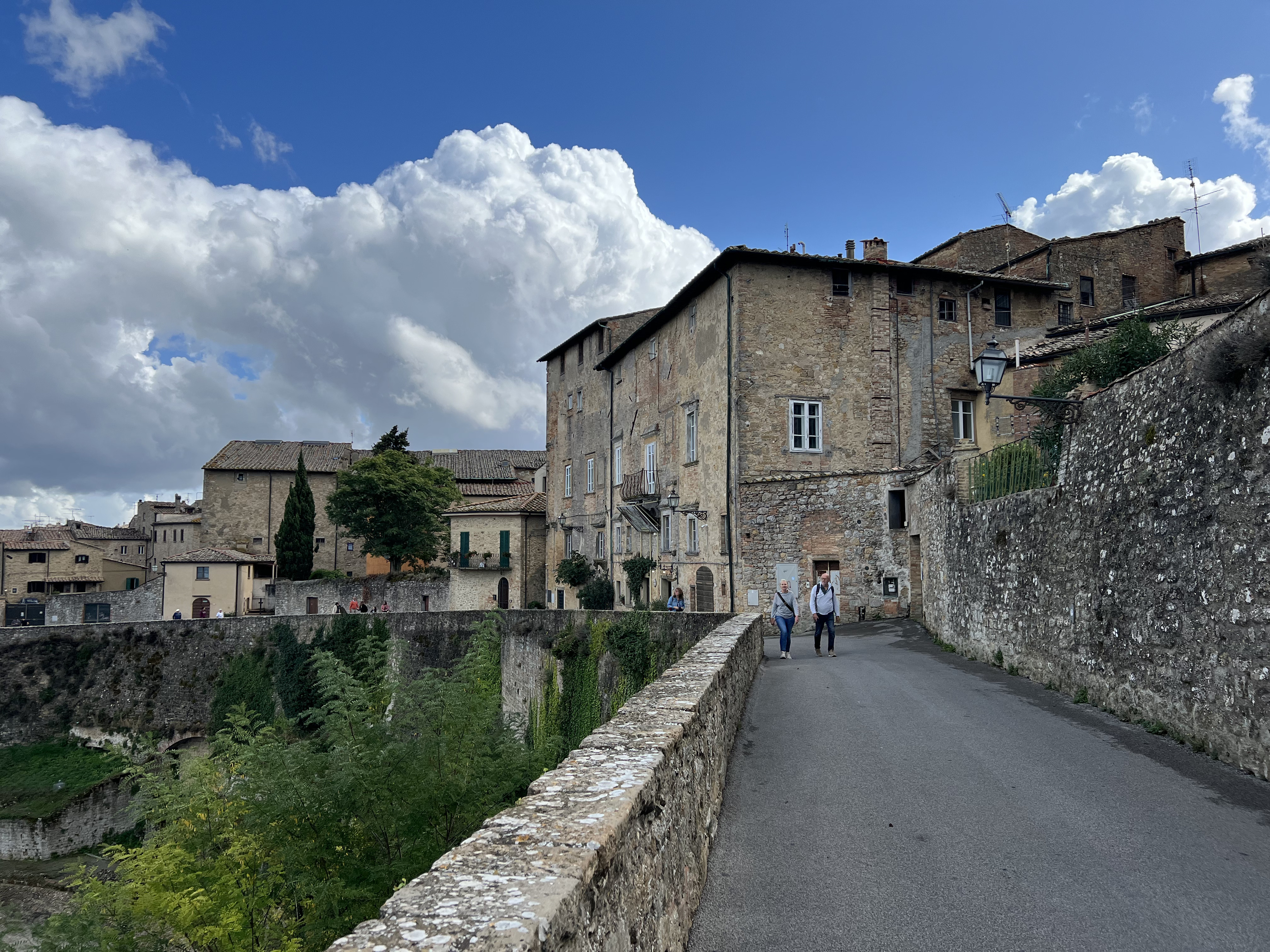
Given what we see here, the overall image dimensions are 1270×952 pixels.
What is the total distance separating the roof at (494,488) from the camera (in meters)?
59.5

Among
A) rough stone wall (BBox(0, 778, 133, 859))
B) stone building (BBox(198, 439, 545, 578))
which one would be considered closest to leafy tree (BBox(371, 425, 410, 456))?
stone building (BBox(198, 439, 545, 578))

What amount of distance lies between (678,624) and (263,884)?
1226 cm

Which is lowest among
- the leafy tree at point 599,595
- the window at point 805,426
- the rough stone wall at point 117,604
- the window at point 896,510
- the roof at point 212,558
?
the rough stone wall at point 117,604

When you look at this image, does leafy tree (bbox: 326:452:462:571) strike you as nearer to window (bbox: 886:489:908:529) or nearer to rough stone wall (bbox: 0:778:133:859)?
rough stone wall (bbox: 0:778:133:859)

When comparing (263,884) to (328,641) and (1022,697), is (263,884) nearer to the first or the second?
(1022,697)

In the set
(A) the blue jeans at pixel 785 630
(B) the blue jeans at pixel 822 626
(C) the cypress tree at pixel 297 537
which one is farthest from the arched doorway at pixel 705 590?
(C) the cypress tree at pixel 297 537

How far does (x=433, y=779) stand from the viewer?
283 inches

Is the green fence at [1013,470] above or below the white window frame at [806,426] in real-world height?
below

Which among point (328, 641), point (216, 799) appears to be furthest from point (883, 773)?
point (328, 641)

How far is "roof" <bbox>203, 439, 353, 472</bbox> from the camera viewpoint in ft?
218

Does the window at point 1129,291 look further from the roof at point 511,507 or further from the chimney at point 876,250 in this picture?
the roof at point 511,507

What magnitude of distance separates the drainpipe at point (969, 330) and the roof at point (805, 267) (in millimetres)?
421

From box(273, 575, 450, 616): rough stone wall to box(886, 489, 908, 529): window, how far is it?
2857cm

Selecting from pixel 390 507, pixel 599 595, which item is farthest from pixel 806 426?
pixel 390 507
